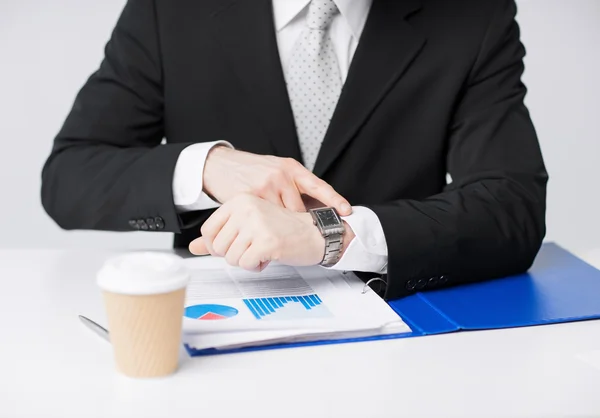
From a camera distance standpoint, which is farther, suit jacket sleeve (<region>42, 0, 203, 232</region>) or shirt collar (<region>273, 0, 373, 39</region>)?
shirt collar (<region>273, 0, 373, 39</region>)

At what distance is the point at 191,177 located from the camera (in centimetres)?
152

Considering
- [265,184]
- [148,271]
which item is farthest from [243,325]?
[265,184]

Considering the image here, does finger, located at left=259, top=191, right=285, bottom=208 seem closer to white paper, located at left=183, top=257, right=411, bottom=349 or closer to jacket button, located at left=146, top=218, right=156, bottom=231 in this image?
white paper, located at left=183, top=257, right=411, bottom=349

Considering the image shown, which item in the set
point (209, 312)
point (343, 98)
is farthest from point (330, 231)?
point (343, 98)

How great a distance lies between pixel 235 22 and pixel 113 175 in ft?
1.51

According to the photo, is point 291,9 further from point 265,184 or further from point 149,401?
point 149,401

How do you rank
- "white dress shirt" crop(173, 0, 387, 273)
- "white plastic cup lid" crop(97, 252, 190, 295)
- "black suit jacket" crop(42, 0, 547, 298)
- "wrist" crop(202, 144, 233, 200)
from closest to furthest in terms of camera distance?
"white plastic cup lid" crop(97, 252, 190, 295)
"white dress shirt" crop(173, 0, 387, 273)
"wrist" crop(202, 144, 233, 200)
"black suit jacket" crop(42, 0, 547, 298)

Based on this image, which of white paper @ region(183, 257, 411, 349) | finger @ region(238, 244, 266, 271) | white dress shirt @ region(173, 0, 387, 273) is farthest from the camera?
white dress shirt @ region(173, 0, 387, 273)

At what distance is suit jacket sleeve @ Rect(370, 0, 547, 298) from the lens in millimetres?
1366

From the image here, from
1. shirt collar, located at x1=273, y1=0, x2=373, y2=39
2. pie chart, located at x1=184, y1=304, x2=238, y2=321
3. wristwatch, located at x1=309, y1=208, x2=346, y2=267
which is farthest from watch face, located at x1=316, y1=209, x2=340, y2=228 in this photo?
shirt collar, located at x1=273, y1=0, x2=373, y2=39

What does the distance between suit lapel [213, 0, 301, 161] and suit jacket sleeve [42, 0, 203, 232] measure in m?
0.17

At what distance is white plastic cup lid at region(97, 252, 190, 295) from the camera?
36.3 inches

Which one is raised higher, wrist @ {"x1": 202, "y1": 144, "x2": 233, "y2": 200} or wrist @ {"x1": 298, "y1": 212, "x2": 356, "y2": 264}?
wrist @ {"x1": 202, "y1": 144, "x2": 233, "y2": 200}

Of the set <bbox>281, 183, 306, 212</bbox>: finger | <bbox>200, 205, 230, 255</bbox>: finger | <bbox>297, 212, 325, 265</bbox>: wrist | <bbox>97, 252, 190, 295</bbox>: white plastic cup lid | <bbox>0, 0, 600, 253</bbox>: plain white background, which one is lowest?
<bbox>0, 0, 600, 253</bbox>: plain white background
